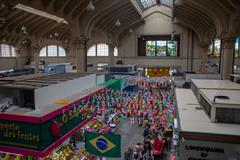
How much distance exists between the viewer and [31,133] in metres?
5.97

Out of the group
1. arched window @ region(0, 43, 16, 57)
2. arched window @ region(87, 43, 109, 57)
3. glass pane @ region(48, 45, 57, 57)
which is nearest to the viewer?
arched window @ region(0, 43, 16, 57)

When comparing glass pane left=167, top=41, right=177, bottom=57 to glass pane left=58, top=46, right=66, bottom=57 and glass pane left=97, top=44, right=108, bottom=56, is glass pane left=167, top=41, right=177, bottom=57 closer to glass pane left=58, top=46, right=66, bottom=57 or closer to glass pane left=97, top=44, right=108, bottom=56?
glass pane left=97, top=44, right=108, bottom=56

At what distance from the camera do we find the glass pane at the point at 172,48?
2861cm

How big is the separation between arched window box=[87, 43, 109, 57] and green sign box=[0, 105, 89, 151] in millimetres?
25097

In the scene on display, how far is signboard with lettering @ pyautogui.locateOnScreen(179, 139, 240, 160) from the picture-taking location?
488 centimetres

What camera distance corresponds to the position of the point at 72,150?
8984 millimetres

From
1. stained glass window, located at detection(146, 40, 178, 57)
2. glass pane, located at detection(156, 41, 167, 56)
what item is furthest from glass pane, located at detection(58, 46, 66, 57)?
glass pane, located at detection(156, 41, 167, 56)

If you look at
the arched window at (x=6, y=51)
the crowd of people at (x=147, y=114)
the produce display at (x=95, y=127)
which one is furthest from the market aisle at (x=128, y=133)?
the arched window at (x=6, y=51)

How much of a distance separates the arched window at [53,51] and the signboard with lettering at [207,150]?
2973cm

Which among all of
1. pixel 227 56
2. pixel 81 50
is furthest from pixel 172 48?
pixel 81 50

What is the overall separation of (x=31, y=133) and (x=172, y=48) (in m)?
25.3

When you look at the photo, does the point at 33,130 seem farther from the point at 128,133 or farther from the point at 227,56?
the point at 227,56

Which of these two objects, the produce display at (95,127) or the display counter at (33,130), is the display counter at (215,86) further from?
the display counter at (33,130)

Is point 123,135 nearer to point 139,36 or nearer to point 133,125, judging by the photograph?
point 133,125
